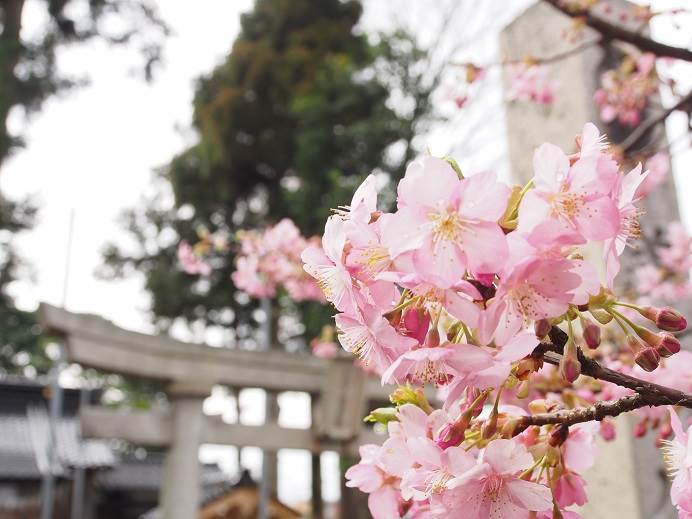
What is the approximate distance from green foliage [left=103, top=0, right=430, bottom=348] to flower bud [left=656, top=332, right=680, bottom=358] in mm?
7131

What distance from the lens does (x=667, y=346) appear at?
584mm

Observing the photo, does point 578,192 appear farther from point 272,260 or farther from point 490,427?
point 272,260

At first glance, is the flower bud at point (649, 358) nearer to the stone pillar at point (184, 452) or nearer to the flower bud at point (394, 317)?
the flower bud at point (394, 317)

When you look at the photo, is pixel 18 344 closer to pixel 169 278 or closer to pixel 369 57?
pixel 169 278

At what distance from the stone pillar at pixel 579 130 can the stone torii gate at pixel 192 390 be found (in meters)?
1.95

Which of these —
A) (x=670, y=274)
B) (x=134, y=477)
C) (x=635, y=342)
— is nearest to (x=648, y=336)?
(x=635, y=342)

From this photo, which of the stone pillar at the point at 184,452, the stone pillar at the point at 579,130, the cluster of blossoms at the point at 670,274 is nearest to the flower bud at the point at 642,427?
the stone pillar at the point at 579,130

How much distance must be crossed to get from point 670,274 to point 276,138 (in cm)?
759

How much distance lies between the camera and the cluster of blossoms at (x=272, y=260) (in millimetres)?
3154

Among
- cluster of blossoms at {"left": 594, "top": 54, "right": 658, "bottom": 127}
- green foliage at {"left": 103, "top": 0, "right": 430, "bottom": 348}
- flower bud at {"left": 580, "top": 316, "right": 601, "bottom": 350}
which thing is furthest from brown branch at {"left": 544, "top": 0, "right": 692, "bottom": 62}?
green foliage at {"left": 103, "top": 0, "right": 430, "bottom": 348}

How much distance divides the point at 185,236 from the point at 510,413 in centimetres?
1012

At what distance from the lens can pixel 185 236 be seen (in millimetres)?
10391

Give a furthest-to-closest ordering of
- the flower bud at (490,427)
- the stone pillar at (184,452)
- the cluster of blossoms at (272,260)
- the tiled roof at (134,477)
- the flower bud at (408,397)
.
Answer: the tiled roof at (134,477) → the stone pillar at (184,452) → the cluster of blossoms at (272,260) → the flower bud at (408,397) → the flower bud at (490,427)

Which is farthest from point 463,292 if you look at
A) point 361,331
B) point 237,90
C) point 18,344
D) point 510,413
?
point 18,344
